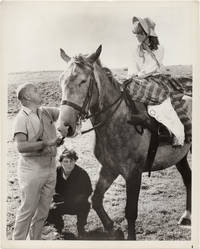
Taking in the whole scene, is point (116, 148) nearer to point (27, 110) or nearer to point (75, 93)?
point (75, 93)

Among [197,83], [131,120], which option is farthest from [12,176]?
[197,83]

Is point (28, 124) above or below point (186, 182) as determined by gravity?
above

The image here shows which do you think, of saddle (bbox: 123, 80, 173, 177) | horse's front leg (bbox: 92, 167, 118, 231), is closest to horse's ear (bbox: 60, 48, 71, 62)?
saddle (bbox: 123, 80, 173, 177)

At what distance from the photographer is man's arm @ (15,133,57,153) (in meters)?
2.88

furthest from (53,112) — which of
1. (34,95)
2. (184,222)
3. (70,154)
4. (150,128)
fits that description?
(184,222)

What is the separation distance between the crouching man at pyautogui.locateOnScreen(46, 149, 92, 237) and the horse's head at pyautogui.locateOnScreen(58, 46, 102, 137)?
0.71 feet

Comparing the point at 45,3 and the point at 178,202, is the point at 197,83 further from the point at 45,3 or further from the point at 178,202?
the point at 45,3

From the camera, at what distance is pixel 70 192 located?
2.95 meters

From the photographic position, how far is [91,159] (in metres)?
2.93

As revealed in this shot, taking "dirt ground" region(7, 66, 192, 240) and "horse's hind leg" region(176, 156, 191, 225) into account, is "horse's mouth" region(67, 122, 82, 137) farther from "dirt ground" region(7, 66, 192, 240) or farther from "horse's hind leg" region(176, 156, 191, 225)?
"horse's hind leg" region(176, 156, 191, 225)

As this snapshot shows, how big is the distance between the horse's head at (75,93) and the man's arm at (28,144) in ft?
0.40

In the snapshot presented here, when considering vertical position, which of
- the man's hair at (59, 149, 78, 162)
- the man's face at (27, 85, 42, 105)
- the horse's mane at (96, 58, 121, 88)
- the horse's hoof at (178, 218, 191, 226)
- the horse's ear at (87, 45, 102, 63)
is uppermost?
the horse's ear at (87, 45, 102, 63)

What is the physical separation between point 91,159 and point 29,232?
2.07 ft

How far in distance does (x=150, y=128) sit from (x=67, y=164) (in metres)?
0.60
